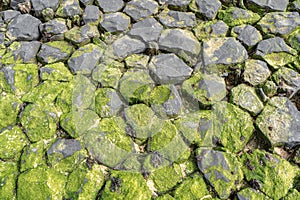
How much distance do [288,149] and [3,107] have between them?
6.43 feet

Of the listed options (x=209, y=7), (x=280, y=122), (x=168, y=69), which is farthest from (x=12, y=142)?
(x=209, y=7)

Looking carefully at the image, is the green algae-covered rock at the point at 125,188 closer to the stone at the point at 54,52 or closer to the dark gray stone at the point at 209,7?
the stone at the point at 54,52

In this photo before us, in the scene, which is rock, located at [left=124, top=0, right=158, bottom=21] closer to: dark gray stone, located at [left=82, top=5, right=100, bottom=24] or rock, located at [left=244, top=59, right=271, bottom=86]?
dark gray stone, located at [left=82, top=5, right=100, bottom=24]

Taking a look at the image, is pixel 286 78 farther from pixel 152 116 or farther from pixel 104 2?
pixel 104 2

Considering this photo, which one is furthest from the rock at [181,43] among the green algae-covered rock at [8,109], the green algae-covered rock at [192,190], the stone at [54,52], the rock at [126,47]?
the green algae-covered rock at [8,109]

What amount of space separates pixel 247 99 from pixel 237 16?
88cm

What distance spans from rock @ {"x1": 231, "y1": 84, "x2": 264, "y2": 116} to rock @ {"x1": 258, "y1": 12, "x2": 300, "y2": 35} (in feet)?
2.16

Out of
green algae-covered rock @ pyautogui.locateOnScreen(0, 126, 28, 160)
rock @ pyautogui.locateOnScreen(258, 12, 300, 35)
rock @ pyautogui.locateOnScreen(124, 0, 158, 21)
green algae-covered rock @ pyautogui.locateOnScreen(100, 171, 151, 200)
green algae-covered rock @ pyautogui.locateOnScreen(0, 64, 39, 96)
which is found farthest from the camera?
rock @ pyautogui.locateOnScreen(124, 0, 158, 21)

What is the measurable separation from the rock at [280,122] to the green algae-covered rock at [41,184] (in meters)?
1.34

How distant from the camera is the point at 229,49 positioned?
2.17 meters

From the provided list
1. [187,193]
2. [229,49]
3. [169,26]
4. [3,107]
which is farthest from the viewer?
[169,26]

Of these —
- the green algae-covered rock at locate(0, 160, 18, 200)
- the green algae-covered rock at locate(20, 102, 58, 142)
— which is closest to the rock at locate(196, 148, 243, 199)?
the green algae-covered rock at locate(20, 102, 58, 142)

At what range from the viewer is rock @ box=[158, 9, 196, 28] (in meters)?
2.37

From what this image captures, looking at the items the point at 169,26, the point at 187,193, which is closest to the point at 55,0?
the point at 169,26
